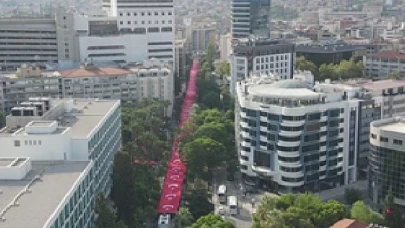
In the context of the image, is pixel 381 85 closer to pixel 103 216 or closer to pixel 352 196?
pixel 352 196

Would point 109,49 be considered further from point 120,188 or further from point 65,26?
point 120,188

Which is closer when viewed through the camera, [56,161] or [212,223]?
[212,223]

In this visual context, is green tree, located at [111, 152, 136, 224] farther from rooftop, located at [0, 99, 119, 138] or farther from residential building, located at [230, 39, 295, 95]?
residential building, located at [230, 39, 295, 95]

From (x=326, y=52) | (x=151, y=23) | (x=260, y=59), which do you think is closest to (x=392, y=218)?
(x=260, y=59)

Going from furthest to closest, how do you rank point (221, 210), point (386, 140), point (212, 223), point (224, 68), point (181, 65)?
point (181, 65) → point (224, 68) → point (386, 140) → point (221, 210) → point (212, 223)

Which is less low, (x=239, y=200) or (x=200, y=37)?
(x=200, y=37)
